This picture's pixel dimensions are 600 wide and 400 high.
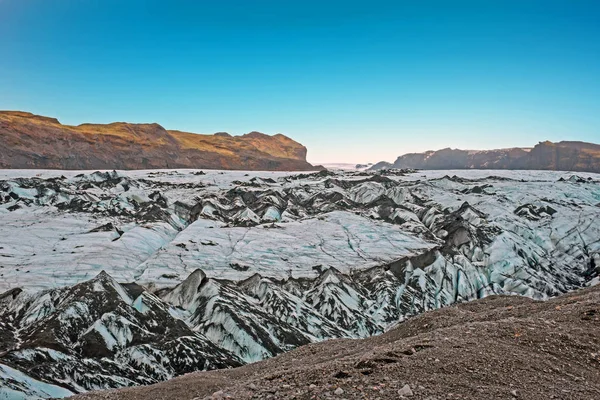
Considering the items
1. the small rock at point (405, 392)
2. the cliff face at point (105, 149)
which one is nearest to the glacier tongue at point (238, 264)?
the small rock at point (405, 392)

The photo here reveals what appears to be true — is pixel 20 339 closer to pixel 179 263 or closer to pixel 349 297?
pixel 179 263

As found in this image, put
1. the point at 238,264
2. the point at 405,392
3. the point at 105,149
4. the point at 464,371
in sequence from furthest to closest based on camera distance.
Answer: the point at 105,149 → the point at 238,264 → the point at 464,371 → the point at 405,392

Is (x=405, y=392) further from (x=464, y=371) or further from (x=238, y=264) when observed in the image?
(x=238, y=264)

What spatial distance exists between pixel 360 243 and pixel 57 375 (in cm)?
4011

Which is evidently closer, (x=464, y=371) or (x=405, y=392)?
(x=405, y=392)

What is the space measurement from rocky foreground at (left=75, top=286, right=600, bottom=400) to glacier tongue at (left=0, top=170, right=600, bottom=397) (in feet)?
46.3

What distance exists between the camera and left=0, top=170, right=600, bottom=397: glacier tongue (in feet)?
93.9

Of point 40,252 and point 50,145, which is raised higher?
point 50,145

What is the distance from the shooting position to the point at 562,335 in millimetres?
13094

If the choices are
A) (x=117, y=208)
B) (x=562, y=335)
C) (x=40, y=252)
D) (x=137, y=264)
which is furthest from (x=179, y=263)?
(x=562, y=335)

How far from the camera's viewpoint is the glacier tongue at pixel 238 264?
28.6 metres

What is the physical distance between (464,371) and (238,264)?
126 feet

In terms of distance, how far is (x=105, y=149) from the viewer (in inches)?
5876

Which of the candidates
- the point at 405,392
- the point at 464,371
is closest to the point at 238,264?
the point at 464,371
